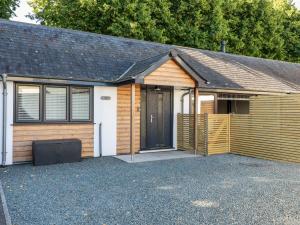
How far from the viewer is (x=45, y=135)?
9.00 metres

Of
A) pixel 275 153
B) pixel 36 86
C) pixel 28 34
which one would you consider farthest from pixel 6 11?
pixel 275 153

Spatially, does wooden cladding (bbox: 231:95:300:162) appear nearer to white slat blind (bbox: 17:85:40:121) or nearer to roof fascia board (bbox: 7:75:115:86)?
roof fascia board (bbox: 7:75:115:86)

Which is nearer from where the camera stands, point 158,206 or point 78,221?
point 78,221

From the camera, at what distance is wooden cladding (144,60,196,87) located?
30.2 ft

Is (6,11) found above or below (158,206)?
above

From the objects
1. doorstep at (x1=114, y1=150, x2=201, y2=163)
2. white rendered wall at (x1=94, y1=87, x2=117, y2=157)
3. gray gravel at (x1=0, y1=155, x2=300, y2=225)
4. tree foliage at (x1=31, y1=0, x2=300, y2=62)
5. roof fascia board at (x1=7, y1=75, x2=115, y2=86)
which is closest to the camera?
gray gravel at (x1=0, y1=155, x2=300, y2=225)

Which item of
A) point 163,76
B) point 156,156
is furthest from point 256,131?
point 163,76

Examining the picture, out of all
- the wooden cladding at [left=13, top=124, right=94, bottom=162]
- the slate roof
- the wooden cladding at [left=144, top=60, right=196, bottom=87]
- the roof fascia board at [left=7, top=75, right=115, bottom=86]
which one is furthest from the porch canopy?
the wooden cladding at [left=13, top=124, right=94, bottom=162]

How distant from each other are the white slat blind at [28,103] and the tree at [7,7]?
1429 cm

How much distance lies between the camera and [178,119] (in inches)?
459

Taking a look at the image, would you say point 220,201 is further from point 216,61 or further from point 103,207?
point 216,61

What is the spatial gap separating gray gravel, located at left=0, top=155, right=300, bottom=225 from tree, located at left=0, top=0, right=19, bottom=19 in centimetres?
1605

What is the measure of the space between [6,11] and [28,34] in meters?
12.7

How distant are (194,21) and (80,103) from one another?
54.7 feet
